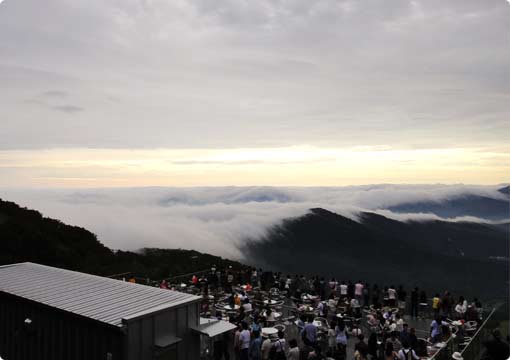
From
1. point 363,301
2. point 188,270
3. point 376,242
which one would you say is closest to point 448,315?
point 363,301

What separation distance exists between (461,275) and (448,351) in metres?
108

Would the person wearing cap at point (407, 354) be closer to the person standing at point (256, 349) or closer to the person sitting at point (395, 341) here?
the person sitting at point (395, 341)

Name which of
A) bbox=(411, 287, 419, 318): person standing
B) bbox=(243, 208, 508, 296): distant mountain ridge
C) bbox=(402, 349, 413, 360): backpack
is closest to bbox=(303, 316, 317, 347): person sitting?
bbox=(402, 349, 413, 360): backpack

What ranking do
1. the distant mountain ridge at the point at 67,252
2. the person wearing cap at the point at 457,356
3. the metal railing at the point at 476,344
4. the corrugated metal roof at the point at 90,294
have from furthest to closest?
1. the distant mountain ridge at the point at 67,252
2. the metal railing at the point at 476,344
3. the person wearing cap at the point at 457,356
4. the corrugated metal roof at the point at 90,294

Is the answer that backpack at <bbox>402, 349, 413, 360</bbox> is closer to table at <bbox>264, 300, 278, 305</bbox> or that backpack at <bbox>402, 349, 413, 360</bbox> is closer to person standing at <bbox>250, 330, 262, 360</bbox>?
person standing at <bbox>250, 330, 262, 360</bbox>

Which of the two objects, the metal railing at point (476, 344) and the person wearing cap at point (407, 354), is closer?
the person wearing cap at point (407, 354)

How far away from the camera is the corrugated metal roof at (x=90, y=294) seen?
8.78m

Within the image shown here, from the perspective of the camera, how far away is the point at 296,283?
63.5 feet

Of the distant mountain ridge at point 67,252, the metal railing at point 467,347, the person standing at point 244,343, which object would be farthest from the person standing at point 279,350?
the distant mountain ridge at point 67,252

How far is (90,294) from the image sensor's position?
1020 centimetres

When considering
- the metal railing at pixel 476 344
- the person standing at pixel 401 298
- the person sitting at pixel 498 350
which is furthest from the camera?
the person standing at pixel 401 298

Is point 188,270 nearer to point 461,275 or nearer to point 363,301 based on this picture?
point 363,301

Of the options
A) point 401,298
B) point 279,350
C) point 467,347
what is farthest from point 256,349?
point 401,298

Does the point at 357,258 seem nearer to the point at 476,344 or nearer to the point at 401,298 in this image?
the point at 401,298
